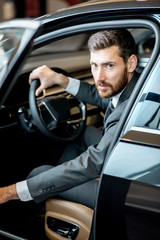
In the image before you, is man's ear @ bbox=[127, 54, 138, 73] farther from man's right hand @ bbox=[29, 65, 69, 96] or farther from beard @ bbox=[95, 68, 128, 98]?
man's right hand @ bbox=[29, 65, 69, 96]

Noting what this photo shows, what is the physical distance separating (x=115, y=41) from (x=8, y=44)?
1.59 feet

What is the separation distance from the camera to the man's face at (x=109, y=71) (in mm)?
1495

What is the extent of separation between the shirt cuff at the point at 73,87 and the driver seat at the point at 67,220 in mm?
720

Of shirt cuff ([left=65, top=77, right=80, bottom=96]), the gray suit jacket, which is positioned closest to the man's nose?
the gray suit jacket

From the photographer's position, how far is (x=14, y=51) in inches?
46.5

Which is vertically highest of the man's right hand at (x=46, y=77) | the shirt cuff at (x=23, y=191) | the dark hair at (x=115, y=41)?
the dark hair at (x=115, y=41)

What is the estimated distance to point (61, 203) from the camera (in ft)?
5.37

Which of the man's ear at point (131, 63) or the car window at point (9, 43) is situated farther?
the man's ear at point (131, 63)

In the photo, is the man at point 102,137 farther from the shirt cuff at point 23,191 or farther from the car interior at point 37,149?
the car interior at point 37,149

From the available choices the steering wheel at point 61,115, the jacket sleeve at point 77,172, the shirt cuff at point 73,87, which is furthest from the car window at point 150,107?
the shirt cuff at point 73,87

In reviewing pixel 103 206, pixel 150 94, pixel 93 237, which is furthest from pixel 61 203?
pixel 150 94

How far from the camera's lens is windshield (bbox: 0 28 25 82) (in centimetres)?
120

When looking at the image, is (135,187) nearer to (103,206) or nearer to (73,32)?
(103,206)

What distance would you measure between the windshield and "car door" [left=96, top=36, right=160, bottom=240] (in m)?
0.48
